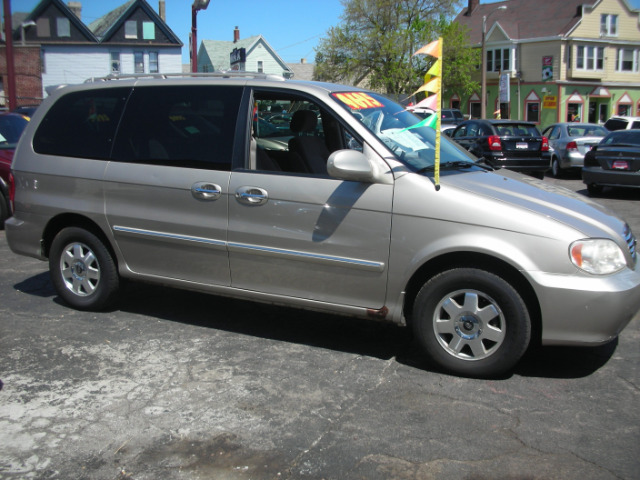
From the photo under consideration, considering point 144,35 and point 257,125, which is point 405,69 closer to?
point 144,35

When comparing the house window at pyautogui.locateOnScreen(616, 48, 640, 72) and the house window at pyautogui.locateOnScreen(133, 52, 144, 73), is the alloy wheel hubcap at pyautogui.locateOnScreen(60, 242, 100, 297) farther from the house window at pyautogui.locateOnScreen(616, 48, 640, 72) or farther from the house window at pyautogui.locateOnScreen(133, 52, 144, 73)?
the house window at pyautogui.locateOnScreen(133, 52, 144, 73)

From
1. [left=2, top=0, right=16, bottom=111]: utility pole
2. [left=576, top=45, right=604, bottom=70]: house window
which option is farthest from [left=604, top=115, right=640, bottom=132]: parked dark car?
[left=576, top=45, right=604, bottom=70]: house window

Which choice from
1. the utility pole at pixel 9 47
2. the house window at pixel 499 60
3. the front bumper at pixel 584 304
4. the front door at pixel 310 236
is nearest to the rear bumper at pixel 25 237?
the front door at pixel 310 236

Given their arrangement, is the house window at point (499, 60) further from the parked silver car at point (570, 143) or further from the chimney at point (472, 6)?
the parked silver car at point (570, 143)

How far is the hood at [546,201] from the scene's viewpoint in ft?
13.4

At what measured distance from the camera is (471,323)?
4.19 metres

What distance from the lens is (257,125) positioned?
5.07 meters

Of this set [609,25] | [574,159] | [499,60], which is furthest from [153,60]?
[574,159]

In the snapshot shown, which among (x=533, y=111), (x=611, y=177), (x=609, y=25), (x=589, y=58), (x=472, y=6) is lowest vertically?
(x=611, y=177)

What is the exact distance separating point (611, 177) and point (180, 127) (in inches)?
412

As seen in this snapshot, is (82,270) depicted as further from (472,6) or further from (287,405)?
(472,6)

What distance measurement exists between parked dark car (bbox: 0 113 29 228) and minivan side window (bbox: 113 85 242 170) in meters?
4.95

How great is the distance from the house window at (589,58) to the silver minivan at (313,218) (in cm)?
4964

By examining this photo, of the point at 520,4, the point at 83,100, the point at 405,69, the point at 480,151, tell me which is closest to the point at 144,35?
the point at 405,69
